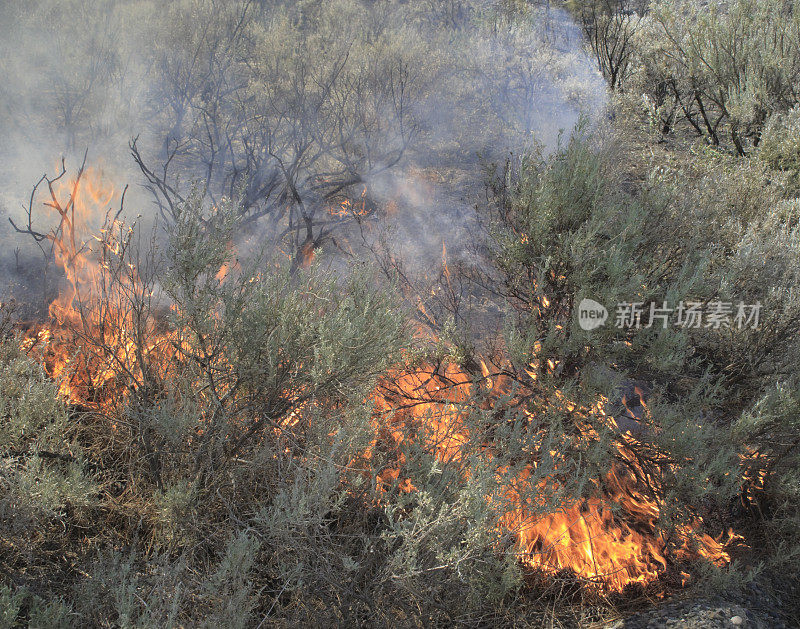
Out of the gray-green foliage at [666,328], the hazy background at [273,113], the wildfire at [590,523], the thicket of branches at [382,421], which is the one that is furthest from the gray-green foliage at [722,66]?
the wildfire at [590,523]

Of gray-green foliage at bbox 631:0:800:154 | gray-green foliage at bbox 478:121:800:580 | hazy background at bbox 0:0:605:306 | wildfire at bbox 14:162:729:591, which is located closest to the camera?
wildfire at bbox 14:162:729:591

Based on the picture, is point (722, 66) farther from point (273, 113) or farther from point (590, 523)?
point (590, 523)

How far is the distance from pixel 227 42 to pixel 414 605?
27.8ft

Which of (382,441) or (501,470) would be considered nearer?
(382,441)

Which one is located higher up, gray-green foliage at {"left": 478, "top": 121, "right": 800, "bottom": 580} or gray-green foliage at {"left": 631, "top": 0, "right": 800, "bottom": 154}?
gray-green foliage at {"left": 631, "top": 0, "right": 800, "bottom": 154}

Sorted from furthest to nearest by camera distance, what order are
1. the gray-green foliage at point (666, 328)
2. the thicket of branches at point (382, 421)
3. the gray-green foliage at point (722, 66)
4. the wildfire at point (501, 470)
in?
the gray-green foliage at point (722, 66) → the gray-green foliage at point (666, 328) → the wildfire at point (501, 470) → the thicket of branches at point (382, 421)

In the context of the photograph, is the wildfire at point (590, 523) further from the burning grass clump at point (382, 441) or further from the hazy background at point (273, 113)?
the hazy background at point (273, 113)

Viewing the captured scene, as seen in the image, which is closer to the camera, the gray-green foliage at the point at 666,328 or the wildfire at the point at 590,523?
Answer: the wildfire at the point at 590,523

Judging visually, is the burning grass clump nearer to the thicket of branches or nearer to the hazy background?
the thicket of branches

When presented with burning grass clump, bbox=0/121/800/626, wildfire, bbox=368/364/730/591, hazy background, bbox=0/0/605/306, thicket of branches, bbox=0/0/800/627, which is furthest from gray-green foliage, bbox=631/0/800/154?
wildfire, bbox=368/364/730/591

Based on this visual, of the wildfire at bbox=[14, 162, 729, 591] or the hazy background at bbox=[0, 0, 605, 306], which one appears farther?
the hazy background at bbox=[0, 0, 605, 306]

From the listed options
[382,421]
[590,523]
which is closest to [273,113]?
[382,421]

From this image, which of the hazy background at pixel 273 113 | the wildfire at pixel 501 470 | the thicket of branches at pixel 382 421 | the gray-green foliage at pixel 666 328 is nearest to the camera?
the thicket of branches at pixel 382 421

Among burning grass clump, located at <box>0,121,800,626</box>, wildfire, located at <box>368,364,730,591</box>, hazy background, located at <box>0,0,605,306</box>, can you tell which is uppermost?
hazy background, located at <box>0,0,605,306</box>
